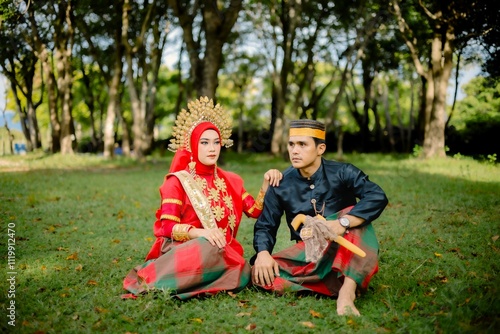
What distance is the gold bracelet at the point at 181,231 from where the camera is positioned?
4.17 metres

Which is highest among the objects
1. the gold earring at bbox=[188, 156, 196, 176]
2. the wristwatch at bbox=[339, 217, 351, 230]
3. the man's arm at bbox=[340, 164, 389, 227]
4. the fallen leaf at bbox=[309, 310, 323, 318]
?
the gold earring at bbox=[188, 156, 196, 176]

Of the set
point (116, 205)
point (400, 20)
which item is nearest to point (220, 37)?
point (400, 20)

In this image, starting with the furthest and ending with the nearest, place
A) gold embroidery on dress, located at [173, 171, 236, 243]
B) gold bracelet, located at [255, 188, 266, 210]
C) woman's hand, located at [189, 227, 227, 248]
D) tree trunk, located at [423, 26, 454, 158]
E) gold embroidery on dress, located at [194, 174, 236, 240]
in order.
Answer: tree trunk, located at [423, 26, 454, 158]
gold bracelet, located at [255, 188, 266, 210]
gold embroidery on dress, located at [194, 174, 236, 240]
gold embroidery on dress, located at [173, 171, 236, 243]
woman's hand, located at [189, 227, 227, 248]

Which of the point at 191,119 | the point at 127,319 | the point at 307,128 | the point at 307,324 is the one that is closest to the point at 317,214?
the point at 307,128

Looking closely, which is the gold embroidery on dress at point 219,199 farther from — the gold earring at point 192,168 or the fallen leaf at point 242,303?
the fallen leaf at point 242,303

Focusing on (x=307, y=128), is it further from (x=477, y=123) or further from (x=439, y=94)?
(x=477, y=123)

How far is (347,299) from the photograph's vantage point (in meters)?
3.81

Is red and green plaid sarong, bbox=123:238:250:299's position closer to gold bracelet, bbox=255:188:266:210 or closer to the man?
the man

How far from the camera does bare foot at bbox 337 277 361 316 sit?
12.2 feet

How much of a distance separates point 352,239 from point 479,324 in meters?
1.12

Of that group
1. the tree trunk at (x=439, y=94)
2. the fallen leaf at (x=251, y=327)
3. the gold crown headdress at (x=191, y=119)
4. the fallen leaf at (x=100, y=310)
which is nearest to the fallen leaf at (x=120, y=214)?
the gold crown headdress at (x=191, y=119)

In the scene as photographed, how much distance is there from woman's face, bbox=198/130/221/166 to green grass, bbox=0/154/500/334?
129 cm

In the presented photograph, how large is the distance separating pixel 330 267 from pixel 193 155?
1.69 meters

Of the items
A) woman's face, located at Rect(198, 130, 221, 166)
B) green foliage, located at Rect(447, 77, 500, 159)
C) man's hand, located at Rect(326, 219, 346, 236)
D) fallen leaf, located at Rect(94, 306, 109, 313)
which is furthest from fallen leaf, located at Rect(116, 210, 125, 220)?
green foliage, located at Rect(447, 77, 500, 159)
